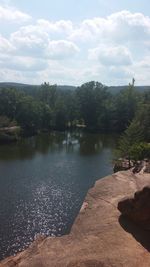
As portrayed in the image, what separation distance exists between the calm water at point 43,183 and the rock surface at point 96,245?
50.4 feet

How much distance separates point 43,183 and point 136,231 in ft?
121

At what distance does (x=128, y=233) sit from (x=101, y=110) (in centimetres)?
11205

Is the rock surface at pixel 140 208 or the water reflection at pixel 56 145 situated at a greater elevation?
the rock surface at pixel 140 208

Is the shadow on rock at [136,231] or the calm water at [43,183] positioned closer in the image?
the shadow on rock at [136,231]

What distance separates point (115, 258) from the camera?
1373 cm

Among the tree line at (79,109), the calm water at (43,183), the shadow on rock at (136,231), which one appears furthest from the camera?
the tree line at (79,109)

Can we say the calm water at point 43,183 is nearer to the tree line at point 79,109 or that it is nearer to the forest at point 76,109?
the forest at point 76,109

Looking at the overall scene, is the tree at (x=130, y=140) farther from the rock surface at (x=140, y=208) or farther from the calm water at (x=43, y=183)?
the rock surface at (x=140, y=208)

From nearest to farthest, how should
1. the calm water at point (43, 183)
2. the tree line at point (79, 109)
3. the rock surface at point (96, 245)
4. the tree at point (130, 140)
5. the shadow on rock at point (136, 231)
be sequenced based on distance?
1. the rock surface at point (96, 245)
2. the shadow on rock at point (136, 231)
3. the calm water at point (43, 183)
4. the tree at point (130, 140)
5. the tree line at point (79, 109)

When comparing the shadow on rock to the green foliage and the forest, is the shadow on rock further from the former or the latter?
the forest

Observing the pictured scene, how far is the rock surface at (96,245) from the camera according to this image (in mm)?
13734

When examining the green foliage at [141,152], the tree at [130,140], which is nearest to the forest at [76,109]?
the tree at [130,140]

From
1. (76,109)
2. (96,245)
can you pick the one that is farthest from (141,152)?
(76,109)

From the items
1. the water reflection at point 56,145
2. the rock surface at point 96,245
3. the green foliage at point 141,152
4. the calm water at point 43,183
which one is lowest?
the water reflection at point 56,145
